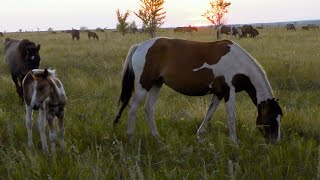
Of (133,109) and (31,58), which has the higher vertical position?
(31,58)

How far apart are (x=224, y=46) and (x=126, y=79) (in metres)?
1.78

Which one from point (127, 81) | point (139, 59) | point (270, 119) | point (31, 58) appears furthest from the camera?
point (31, 58)

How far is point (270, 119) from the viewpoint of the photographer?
524 centimetres

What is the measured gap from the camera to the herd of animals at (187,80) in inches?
198

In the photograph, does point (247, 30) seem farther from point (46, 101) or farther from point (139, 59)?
point (46, 101)

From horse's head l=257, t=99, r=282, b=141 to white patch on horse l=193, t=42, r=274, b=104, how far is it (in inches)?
6.2

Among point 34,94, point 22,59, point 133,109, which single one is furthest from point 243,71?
point 22,59

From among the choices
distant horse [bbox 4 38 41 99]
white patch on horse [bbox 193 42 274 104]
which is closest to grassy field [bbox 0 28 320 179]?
distant horse [bbox 4 38 41 99]

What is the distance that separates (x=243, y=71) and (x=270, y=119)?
0.84 metres

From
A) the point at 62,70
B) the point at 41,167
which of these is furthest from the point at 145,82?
the point at 62,70

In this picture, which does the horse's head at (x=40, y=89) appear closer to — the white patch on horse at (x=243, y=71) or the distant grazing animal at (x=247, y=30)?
the white patch on horse at (x=243, y=71)

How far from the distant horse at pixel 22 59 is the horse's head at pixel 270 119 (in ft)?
18.1

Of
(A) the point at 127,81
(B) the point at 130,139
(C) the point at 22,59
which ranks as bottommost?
(B) the point at 130,139

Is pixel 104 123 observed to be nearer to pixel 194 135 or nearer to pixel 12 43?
pixel 194 135
